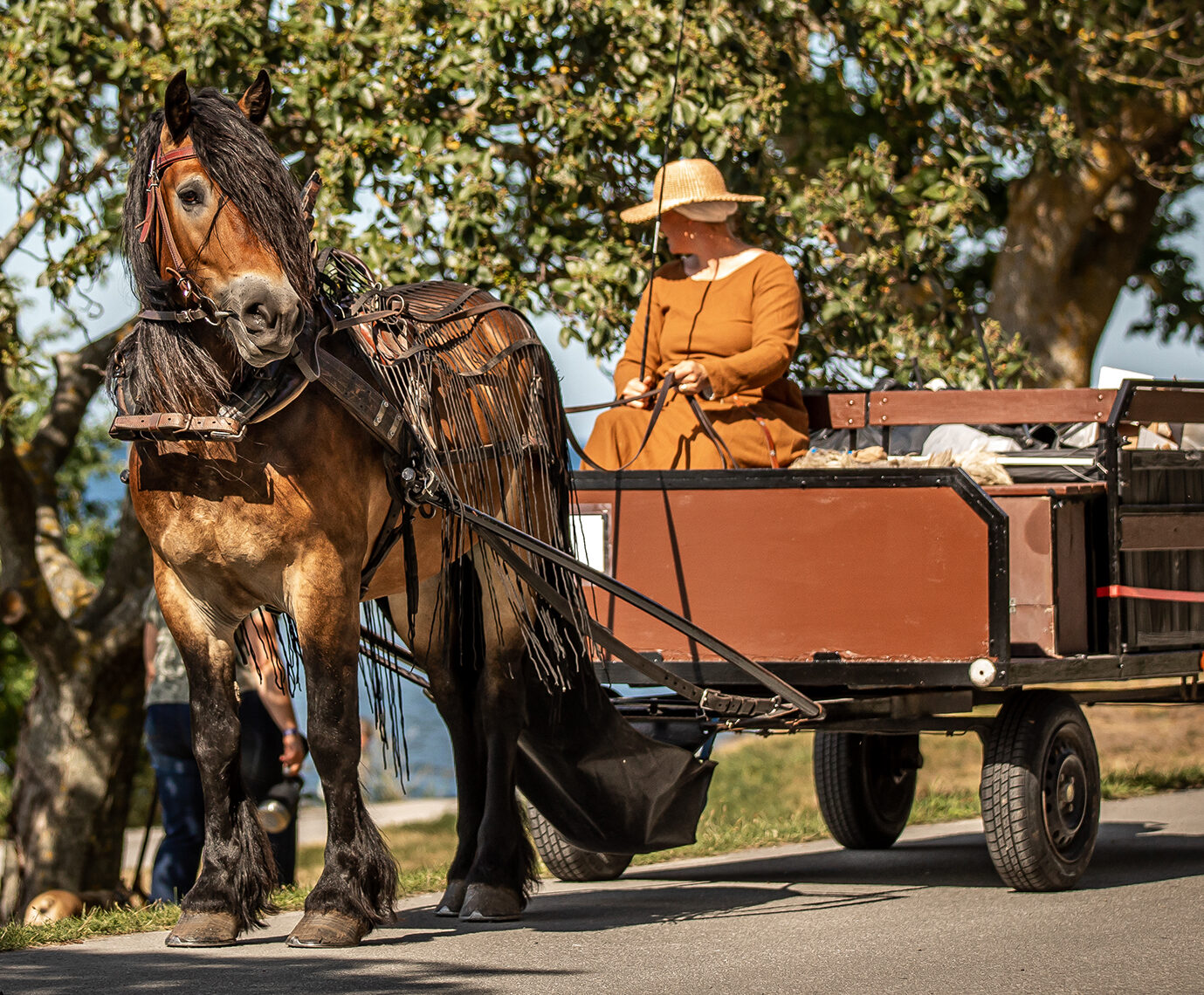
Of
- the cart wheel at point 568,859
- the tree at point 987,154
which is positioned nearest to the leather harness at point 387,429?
the cart wheel at point 568,859

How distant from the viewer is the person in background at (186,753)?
23.8ft

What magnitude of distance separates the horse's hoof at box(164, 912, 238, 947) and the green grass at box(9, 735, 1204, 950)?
0.59 m

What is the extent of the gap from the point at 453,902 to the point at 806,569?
5.77ft

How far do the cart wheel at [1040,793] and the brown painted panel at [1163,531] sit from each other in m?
0.68

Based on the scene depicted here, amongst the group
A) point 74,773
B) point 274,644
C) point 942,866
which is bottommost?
point 74,773

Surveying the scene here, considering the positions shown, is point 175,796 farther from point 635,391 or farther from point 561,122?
point 561,122

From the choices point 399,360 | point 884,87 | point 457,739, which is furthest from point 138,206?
point 884,87

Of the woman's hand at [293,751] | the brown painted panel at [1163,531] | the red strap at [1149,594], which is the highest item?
the brown painted panel at [1163,531]

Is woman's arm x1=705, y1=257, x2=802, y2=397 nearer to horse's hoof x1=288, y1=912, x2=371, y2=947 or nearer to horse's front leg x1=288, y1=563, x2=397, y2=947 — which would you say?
horse's front leg x1=288, y1=563, x2=397, y2=947

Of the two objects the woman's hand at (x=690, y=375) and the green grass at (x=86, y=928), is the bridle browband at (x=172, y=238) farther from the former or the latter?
the woman's hand at (x=690, y=375)

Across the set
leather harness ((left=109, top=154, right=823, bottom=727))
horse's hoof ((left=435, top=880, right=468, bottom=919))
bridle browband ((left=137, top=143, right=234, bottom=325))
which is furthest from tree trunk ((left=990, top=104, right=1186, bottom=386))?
bridle browband ((left=137, top=143, right=234, bottom=325))

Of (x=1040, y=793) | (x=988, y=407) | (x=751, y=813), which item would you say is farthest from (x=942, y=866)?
(x=751, y=813)

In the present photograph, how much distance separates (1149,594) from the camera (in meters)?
6.27

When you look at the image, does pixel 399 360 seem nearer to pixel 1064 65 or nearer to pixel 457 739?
pixel 457 739
